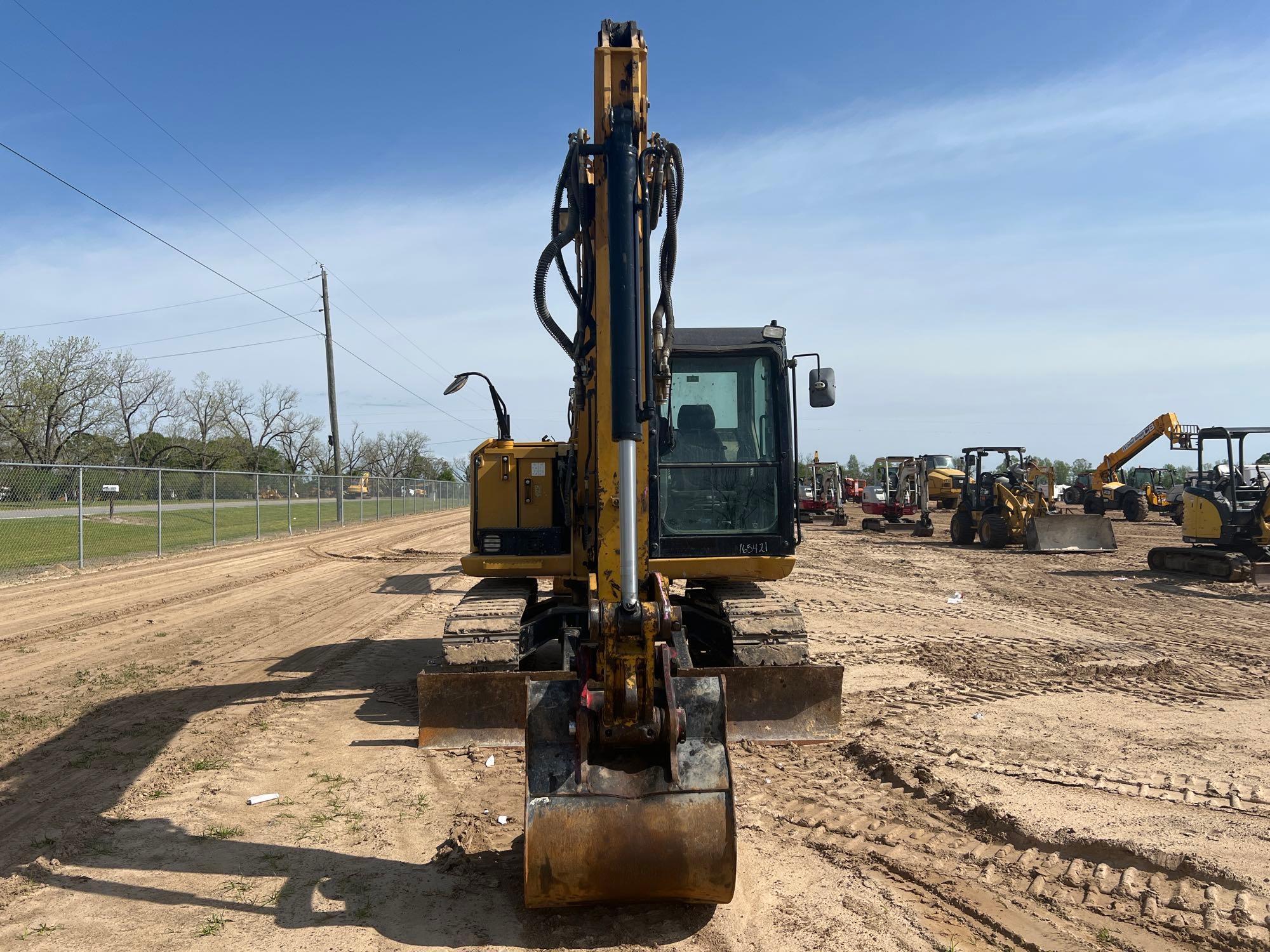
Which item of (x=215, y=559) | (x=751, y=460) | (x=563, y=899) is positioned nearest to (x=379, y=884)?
(x=563, y=899)

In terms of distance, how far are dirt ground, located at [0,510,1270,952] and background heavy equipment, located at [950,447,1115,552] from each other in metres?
10.2

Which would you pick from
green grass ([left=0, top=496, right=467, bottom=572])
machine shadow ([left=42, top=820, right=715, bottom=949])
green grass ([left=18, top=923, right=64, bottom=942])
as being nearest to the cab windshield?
machine shadow ([left=42, top=820, right=715, bottom=949])

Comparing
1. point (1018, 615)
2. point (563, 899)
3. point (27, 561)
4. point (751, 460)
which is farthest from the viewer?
point (27, 561)

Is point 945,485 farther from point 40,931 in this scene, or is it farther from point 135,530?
point 40,931

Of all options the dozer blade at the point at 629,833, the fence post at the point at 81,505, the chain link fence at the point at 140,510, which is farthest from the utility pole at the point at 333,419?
the dozer blade at the point at 629,833

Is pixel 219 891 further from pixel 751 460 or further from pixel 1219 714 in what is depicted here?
pixel 1219 714

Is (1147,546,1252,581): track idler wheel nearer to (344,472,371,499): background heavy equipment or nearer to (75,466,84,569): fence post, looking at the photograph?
(75,466,84,569): fence post

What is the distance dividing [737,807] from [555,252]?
3382 millimetres

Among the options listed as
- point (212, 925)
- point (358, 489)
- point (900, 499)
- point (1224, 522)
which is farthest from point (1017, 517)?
point (358, 489)

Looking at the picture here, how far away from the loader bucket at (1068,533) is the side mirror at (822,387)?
16.1 metres

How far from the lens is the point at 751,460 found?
688cm

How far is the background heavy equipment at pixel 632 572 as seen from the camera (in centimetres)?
367

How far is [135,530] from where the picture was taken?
21109mm

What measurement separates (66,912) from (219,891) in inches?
23.2
